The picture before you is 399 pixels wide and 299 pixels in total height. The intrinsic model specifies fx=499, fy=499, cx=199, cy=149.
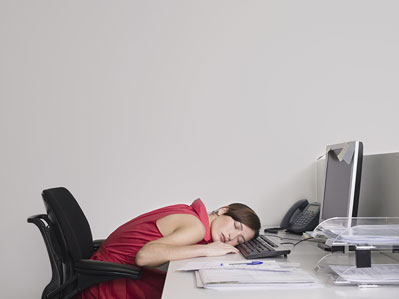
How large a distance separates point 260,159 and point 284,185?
204mm

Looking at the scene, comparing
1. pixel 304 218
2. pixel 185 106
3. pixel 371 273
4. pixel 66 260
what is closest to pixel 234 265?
pixel 371 273

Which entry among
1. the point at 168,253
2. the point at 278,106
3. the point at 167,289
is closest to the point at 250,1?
the point at 278,106

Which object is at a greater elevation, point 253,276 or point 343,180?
point 343,180

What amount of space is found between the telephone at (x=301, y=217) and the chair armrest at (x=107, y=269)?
0.98 m

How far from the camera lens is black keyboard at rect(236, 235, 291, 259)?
179 cm

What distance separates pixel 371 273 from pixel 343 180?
23.2 inches

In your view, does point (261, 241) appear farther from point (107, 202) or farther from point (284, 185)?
point (107, 202)

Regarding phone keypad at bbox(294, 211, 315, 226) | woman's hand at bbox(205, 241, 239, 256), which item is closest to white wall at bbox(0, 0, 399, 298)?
phone keypad at bbox(294, 211, 315, 226)

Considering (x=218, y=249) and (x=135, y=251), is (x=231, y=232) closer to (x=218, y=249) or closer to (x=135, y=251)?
(x=218, y=249)

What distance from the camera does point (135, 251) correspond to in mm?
2068

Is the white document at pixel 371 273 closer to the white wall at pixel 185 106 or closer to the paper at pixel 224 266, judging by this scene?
the paper at pixel 224 266

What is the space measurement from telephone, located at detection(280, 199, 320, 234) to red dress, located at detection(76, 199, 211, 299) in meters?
0.62

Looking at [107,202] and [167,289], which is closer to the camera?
[167,289]

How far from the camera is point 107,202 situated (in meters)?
2.89
